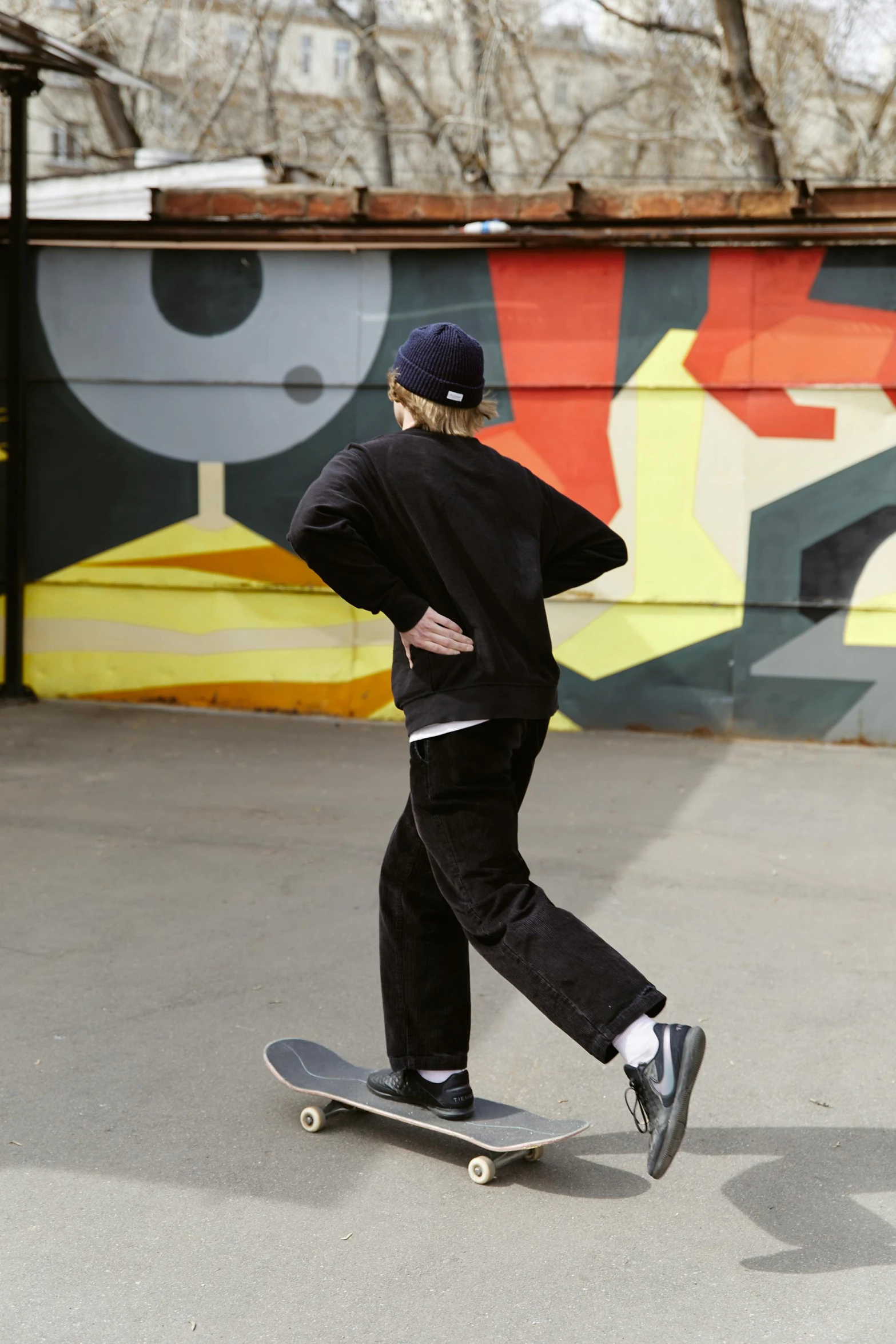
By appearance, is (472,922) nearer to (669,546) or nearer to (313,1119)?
(313,1119)

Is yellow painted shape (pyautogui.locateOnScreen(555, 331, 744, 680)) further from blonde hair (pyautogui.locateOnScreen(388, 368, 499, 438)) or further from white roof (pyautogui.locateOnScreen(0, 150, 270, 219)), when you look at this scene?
blonde hair (pyautogui.locateOnScreen(388, 368, 499, 438))

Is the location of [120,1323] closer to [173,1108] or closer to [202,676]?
[173,1108]

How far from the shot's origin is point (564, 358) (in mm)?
9000

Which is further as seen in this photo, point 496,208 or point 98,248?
point 98,248

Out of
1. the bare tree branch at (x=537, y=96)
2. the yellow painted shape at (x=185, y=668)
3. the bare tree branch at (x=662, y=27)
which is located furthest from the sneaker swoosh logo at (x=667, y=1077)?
the bare tree branch at (x=537, y=96)

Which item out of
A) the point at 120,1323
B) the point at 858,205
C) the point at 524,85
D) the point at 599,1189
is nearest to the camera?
the point at 120,1323

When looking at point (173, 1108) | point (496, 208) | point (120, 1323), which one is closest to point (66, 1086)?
point (173, 1108)

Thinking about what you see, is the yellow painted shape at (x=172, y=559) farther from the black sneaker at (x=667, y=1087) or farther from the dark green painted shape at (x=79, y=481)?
the black sneaker at (x=667, y=1087)

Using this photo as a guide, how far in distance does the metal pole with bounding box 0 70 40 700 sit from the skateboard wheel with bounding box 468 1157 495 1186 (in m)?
7.47

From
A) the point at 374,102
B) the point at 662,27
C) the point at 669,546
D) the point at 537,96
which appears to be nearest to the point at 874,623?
the point at 669,546

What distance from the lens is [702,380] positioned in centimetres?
887

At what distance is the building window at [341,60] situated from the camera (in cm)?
2185

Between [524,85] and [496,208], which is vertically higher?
[524,85]

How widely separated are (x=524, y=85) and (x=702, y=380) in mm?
14492
